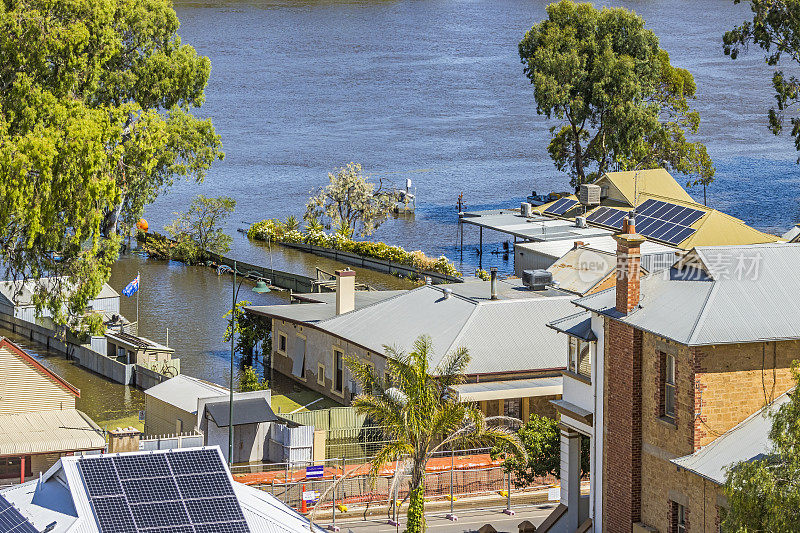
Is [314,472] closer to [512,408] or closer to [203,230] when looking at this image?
[512,408]

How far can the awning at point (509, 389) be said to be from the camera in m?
46.0

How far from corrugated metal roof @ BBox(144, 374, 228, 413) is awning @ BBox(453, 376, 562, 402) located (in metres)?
9.52

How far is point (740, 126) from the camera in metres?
154

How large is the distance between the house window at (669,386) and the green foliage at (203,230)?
55.2 metres

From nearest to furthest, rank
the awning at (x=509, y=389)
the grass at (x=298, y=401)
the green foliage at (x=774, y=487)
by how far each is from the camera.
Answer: the green foliage at (x=774, y=487) < the awning at (x=509, y=389) < the grass at (x=298, y=401)

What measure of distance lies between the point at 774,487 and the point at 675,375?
7.77 meters

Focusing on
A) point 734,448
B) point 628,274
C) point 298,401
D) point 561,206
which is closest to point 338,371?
point 298,401

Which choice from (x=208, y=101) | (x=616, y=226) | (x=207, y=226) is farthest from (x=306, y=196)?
(x=208, y=101)

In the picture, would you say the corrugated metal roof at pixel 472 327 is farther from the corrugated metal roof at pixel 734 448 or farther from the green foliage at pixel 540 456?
the corrugated metal roof at pixel 734 448

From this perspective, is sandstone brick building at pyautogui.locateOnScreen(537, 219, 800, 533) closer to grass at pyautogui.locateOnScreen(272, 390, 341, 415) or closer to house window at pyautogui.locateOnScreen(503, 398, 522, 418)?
house window at pyautogui.locateOnScreen(503, 398, 522, 418)

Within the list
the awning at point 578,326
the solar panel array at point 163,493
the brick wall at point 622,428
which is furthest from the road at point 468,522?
the solar panel array at point 163,493

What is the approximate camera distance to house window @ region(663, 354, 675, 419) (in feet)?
111

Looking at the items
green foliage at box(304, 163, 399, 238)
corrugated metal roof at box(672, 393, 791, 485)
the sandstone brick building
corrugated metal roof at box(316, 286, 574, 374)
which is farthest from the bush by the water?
corrugated metal roof at box(672, 393, 791, 485)

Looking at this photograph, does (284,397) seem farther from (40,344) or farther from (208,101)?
(208,101)
